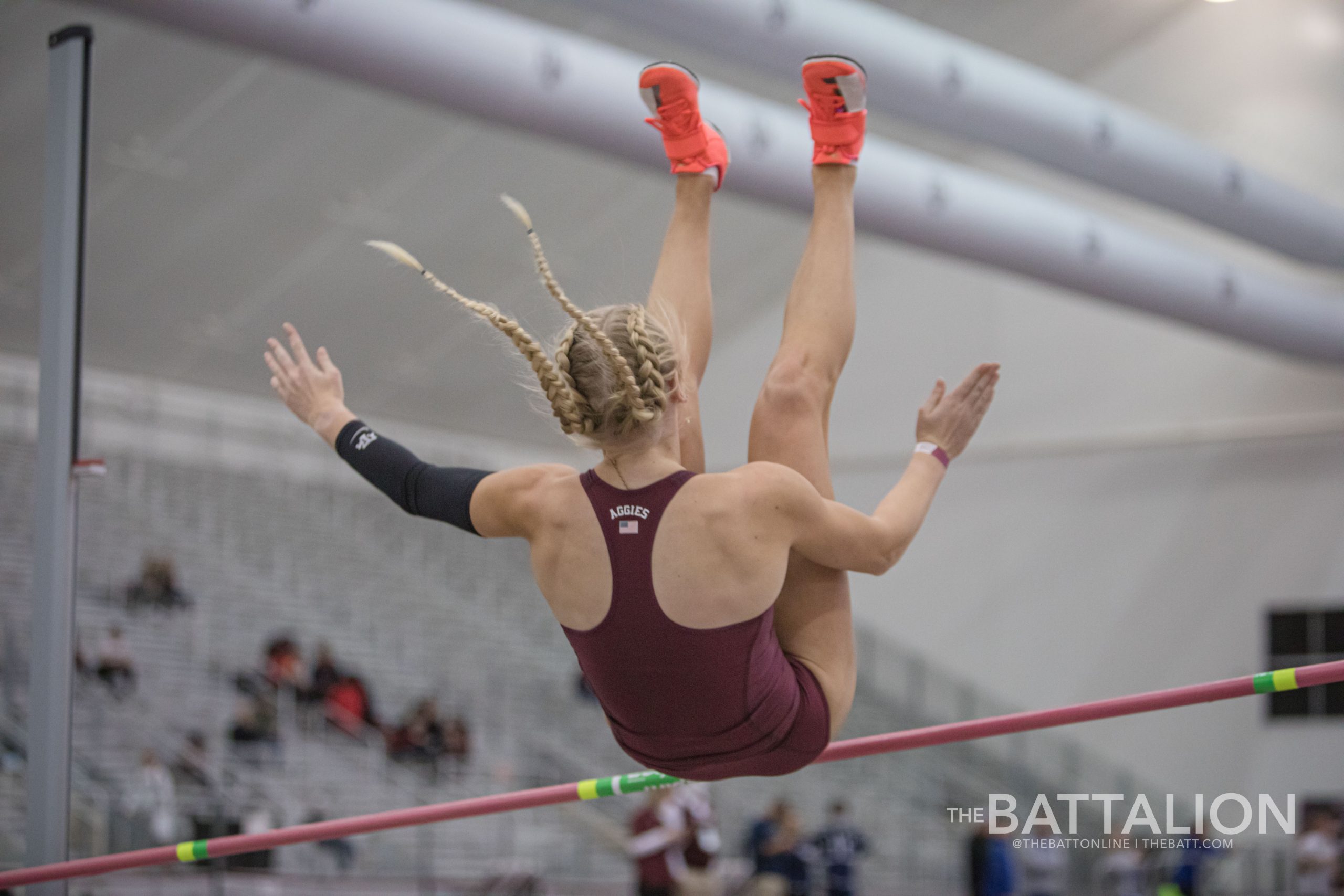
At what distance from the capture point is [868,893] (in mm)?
14172

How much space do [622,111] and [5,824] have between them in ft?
20.2

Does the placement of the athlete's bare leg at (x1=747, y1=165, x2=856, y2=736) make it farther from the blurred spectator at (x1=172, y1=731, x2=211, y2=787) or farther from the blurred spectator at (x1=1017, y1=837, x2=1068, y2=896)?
the blurred spectator at (x1=1017, y1=837, x2=1068, y2=896)

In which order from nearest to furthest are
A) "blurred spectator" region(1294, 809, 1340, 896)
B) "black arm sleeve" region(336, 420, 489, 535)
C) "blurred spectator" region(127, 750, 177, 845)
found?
"black arm sleeve" region(336, 420, 489, 535) → "blurred spectator" region(127, 750, 177, 845) → "blurred spectator" region(1294, 809, 1340, 896)

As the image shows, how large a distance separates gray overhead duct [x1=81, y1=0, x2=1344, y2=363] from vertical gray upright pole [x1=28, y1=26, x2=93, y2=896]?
117 inches

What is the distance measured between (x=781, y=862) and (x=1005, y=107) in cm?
570

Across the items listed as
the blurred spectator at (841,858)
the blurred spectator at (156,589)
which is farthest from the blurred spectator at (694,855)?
the blurred spectator at (156,589)

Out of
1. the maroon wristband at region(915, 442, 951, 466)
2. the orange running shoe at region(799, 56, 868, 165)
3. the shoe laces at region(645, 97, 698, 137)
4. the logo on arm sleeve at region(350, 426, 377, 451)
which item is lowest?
the maroon wristband at region(915, 442, 951, 466)

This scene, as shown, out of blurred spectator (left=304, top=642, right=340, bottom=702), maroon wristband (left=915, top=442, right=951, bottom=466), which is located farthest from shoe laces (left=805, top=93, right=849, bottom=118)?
blurred spectator (left=304, top=642, right=340, bottom=702)

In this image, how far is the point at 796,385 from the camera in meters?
2.81

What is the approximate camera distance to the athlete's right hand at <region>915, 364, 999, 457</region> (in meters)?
2.89

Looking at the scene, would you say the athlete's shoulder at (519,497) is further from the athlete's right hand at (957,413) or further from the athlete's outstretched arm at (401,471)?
the athlete's right hand at (957,413)

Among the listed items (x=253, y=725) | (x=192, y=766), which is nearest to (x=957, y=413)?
(x=192, y=766)

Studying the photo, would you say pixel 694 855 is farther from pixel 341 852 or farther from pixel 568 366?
pixel 568 366

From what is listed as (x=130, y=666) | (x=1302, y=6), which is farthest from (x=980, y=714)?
(x=130, y=666)
